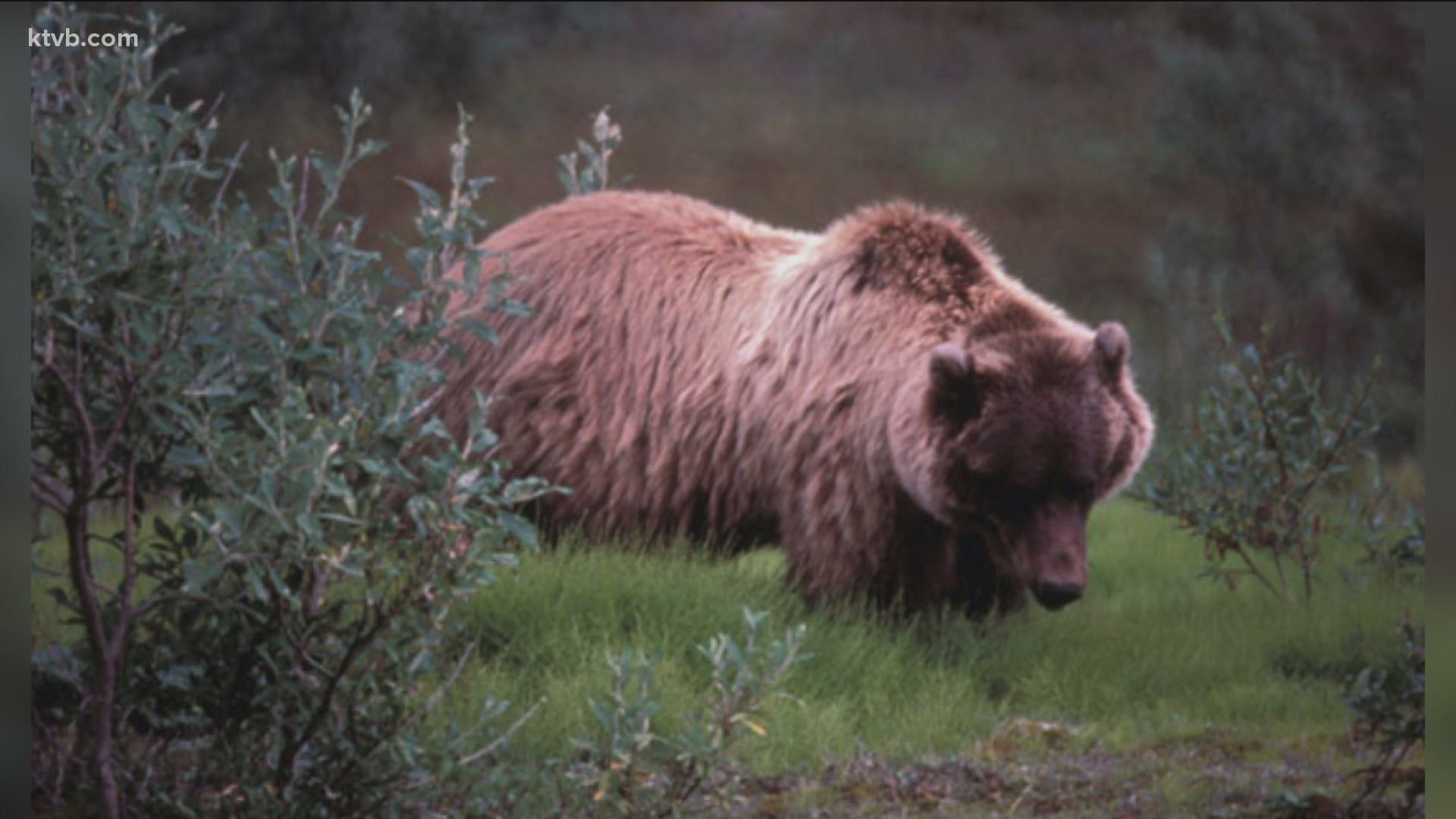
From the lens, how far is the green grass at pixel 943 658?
377 centimetres

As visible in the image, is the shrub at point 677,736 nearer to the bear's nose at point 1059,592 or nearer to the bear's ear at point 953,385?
the bear's nose at point 1059,592

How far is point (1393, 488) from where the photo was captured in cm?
477

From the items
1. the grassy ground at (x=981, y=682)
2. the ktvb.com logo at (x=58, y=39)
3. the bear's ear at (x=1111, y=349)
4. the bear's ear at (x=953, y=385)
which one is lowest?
the grassy ground at (x=981, y=682)

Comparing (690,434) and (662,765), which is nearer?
(662,765)

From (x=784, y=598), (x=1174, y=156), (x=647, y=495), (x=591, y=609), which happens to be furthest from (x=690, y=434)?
(x=1174, y=156)

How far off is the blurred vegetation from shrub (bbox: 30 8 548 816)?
3.69 feet

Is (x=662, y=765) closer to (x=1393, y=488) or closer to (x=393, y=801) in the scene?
(x=393, y=801)

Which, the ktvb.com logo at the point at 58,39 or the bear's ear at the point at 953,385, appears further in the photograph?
the bear's ear at the point at 953,385

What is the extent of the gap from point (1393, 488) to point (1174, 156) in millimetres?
1042

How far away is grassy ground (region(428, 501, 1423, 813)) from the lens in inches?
145

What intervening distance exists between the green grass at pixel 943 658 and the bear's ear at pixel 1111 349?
641 mm

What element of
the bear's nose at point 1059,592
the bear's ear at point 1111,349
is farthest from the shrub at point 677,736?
the bear's ear at point 1111,349

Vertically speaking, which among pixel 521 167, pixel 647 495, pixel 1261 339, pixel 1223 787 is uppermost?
pixel 521 167

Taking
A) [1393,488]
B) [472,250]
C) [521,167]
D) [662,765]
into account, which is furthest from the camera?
[521,167]
